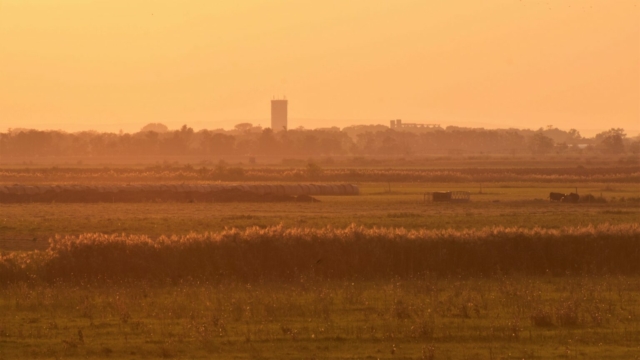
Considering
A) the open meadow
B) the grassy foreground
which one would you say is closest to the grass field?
the open meadow

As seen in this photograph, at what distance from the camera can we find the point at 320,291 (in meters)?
21.2

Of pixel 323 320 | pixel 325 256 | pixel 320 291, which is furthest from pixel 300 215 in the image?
pixel 323 320

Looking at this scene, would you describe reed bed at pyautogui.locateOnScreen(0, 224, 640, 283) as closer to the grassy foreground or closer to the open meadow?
the open meadow

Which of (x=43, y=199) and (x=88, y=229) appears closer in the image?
(x=88, y=229)

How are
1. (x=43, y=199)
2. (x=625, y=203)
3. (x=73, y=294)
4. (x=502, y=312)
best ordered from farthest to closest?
(x=43, y=199) < (x=625, y=203) < (x=73, y=294) < (x=502, y=312)

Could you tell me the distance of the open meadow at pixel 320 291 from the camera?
1538 centimetres

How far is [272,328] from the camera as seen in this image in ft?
54.6

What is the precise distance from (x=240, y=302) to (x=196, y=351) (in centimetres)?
442

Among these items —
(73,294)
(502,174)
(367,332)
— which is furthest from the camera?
(502,174)

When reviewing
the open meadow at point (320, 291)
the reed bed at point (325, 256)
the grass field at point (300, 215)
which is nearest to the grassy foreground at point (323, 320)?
the open meadow at point (320, 291)

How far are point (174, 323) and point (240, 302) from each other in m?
2.28

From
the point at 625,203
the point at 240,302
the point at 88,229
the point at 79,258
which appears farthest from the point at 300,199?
the point at 240,302

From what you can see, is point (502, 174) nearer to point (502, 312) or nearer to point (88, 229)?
point (88, 229)

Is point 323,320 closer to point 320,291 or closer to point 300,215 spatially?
point 320,291
